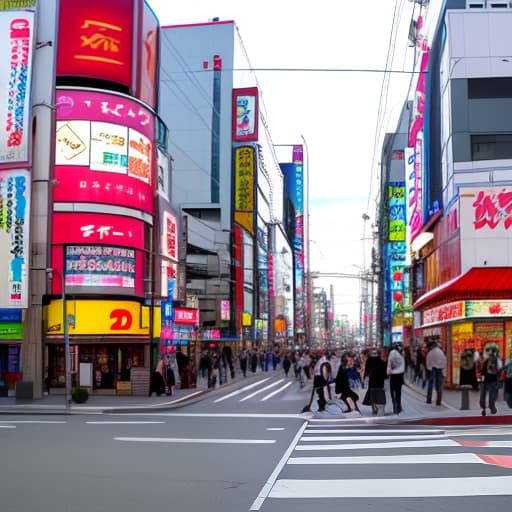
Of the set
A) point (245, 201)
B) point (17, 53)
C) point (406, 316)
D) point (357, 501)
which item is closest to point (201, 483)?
point (357, 501)

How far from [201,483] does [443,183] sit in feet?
102

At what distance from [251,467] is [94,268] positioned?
2369cm

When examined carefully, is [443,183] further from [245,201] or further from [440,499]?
[245,201]

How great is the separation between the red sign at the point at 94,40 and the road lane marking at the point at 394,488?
29074 millimetres

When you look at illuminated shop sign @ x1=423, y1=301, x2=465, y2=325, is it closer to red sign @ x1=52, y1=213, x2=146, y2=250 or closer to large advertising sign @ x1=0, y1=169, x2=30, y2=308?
red sign @ x1=52, y1=213, x2=146, y2=250

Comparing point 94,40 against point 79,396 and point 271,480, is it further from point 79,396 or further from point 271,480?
point 271,480

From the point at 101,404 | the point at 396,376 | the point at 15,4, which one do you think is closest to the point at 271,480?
the point at 396,376

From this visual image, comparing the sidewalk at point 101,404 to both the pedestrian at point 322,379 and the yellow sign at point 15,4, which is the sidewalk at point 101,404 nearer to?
the pedestrian at point 322,379

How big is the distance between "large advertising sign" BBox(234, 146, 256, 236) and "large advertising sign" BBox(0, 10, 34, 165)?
173 ft

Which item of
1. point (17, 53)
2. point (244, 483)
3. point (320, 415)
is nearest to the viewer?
point (244, 483)

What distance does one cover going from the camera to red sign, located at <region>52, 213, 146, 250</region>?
113 ft

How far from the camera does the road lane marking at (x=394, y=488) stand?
9.59m

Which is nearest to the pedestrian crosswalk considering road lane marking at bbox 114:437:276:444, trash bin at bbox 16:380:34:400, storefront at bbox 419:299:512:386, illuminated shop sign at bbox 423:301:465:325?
road lane marking at bbox 114:437:276:444

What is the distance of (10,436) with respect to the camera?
55.4 feet
